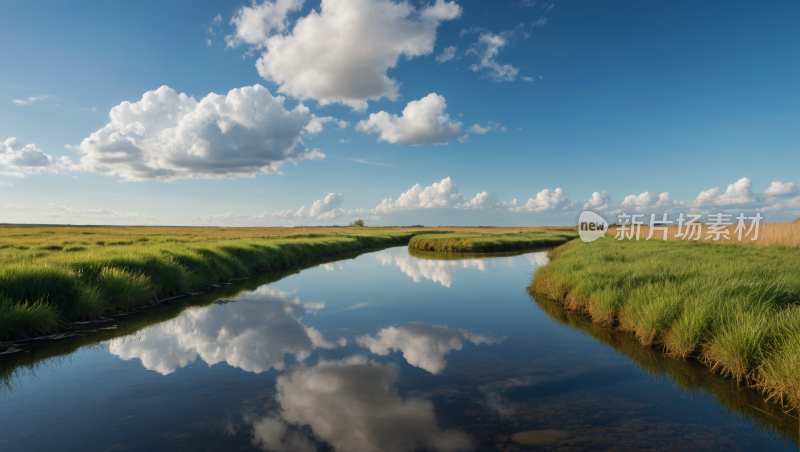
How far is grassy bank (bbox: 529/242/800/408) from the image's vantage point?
556 cm

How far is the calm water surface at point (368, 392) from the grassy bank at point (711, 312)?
44 centimetres

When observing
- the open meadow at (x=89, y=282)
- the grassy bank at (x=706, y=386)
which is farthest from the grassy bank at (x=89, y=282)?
the grassy bank at (x=706, y=386)

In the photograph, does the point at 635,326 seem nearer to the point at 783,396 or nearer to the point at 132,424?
the point at 783,396

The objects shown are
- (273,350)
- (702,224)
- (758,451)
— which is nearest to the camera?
(758,451)

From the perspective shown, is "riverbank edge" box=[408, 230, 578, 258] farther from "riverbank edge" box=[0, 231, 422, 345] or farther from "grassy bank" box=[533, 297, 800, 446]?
"grassy bank" box=[533, 297, 800, 446]

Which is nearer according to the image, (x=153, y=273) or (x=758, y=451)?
(x=758, y=451)

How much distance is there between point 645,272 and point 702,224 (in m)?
29.2

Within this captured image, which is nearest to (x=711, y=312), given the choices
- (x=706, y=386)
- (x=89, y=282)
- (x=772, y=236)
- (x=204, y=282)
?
(x=706, y=386)

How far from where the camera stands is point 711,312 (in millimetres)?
7066

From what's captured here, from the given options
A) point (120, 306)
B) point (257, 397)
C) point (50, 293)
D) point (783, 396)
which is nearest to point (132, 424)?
point (257, 397)

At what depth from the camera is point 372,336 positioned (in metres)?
9.36

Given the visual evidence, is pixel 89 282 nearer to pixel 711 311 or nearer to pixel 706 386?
pixel 706 386

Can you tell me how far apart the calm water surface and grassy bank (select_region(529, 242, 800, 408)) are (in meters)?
0.44

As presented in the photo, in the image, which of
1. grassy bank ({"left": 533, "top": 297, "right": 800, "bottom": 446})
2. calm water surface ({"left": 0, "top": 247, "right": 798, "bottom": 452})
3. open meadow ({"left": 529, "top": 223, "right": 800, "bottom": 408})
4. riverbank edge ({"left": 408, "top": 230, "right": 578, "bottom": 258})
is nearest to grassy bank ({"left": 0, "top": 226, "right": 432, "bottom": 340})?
calm water surface ({"left": 0, "top": 247, "right": 798, "bottom": 452})
